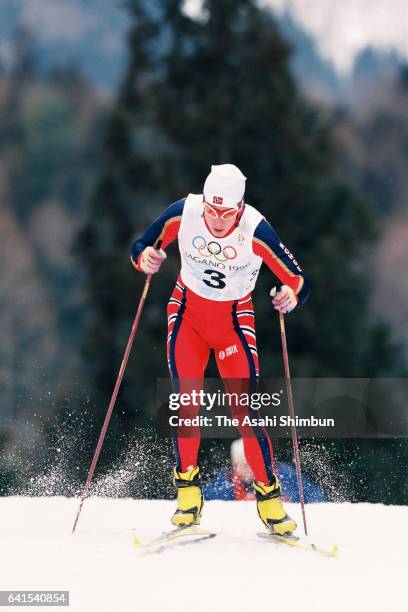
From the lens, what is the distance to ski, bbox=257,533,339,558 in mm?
5664

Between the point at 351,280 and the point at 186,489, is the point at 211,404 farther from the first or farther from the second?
the point at 351,280

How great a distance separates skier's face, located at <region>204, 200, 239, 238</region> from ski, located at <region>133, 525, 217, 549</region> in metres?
1.55

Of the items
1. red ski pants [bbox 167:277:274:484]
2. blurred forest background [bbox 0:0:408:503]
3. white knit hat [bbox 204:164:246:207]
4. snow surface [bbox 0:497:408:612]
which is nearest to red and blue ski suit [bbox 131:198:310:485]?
red ski pants [bbox 167:277:274:484]

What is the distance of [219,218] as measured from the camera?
227 inches

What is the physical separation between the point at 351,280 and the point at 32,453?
39.5 feet

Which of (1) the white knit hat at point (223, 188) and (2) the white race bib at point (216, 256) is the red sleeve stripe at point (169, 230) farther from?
(1) the white knit hat at point (223, 188)

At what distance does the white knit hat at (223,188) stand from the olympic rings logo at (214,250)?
0.25m

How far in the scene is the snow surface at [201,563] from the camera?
479 cm

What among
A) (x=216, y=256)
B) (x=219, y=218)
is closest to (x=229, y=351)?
(x=216, y=256)

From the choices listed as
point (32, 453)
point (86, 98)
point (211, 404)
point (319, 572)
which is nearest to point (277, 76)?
point (32, 453)

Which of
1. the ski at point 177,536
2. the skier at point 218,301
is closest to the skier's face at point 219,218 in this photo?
the skier at point 218,301

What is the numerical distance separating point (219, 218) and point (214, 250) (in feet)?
0.67

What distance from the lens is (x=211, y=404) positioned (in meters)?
6.66

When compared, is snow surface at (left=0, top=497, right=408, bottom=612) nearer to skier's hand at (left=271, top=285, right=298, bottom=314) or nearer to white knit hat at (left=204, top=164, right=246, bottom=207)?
skier's hand at (left=271, top=285, right=298, bottom=314)
